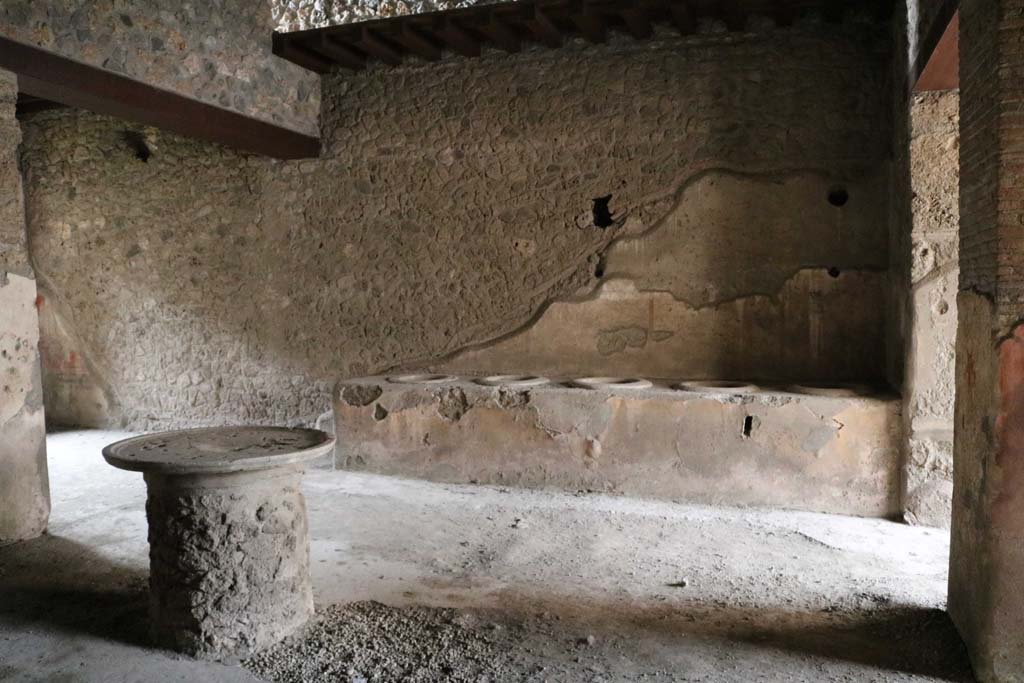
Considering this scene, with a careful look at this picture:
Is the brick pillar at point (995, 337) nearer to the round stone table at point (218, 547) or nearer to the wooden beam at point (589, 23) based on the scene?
the round stone table at point (218, 547)

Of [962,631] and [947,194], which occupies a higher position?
[947,194]

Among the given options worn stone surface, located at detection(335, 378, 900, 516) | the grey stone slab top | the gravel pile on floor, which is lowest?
the gravel pile on floor

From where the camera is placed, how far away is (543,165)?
584 cm

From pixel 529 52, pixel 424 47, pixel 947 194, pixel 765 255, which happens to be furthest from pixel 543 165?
pixel 947 194

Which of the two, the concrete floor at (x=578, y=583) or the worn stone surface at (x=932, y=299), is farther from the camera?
the worn stone surface at (x=932, y=299)

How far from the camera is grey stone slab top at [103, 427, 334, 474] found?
9.09ft

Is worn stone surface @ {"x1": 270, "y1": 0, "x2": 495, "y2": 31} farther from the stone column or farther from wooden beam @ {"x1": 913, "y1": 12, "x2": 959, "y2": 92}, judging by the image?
wooden beam @ {"x1": 913, "y1": 12, "x2": 959, "y2": 92}

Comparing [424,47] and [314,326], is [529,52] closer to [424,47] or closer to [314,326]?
[424,47]

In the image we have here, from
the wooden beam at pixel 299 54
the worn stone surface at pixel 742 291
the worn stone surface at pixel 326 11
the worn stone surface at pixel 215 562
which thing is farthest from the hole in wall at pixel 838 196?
the worn stone surface at pixel 215 562

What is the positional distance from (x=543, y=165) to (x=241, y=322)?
2990 mm

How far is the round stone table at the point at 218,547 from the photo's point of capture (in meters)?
2.82

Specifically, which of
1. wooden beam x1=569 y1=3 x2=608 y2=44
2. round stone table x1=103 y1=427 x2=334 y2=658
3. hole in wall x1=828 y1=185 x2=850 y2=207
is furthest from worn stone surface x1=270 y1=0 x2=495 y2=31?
round stone table x1=103 y1=427 x2=334 y2=658

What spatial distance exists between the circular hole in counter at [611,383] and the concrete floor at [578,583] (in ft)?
2.55

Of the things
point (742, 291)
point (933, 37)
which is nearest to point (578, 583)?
point (742, 291)
